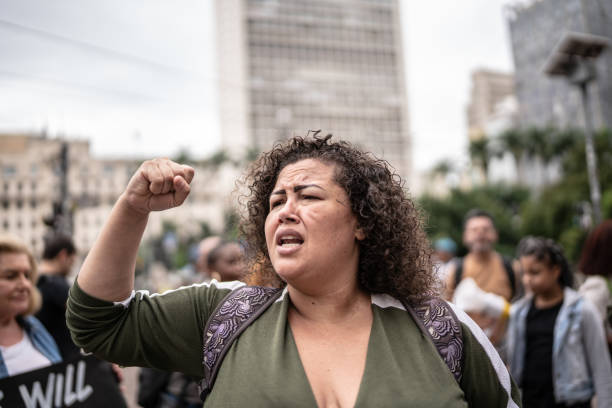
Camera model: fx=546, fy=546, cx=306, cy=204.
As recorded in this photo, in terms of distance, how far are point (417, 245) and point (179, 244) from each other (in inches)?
2602

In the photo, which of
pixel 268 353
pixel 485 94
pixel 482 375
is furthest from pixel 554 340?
pixel 485 94

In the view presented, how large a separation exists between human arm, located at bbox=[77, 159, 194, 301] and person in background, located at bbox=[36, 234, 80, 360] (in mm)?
1803

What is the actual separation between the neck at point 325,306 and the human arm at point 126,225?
1.92 feet

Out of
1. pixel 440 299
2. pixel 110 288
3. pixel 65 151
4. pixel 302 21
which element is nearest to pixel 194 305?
pixel 110 288

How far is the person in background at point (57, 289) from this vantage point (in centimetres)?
344

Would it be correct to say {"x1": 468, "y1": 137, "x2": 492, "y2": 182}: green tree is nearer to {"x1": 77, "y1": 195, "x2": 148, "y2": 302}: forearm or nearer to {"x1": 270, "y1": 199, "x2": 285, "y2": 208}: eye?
{"x1": 270, "y1": 199, "x2": 285, "y2": 208}: eye

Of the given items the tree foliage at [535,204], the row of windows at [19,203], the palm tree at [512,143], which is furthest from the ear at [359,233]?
the row of windows at [19,203]

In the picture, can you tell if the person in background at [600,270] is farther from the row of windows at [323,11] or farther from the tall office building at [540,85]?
the row of windows at [323,11]

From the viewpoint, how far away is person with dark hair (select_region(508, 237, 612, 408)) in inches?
140

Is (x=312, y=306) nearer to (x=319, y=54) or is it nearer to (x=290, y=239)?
(x=290, y=239)

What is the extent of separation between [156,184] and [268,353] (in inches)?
25.2

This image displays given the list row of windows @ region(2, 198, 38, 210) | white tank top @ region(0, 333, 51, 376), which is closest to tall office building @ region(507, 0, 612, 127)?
white tank top @ region(0, 333, 51, 376)

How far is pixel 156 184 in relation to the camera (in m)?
1.69

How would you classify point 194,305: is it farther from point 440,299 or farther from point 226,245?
point 226,245
